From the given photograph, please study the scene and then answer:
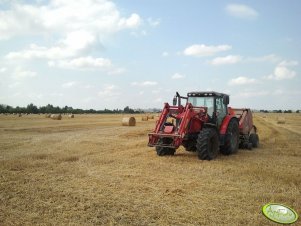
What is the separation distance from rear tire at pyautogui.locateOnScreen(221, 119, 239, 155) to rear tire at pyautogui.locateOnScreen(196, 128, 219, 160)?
113cm

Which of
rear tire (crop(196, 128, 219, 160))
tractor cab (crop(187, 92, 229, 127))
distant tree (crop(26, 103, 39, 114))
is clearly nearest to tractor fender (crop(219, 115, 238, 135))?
tractor cab (crop(187, 92, 229, 127))

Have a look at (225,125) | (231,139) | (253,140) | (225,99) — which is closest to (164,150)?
(225,125)

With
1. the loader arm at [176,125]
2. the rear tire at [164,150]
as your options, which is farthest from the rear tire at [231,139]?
the rear tire at [164,150]

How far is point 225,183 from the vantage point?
7906 millimetres

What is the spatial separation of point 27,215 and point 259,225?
3519 mm

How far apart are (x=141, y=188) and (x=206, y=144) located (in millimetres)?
4025

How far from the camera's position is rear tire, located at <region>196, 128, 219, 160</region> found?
428 inches

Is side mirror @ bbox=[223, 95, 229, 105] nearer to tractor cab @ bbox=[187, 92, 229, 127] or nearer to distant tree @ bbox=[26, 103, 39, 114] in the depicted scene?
tractor cab @ bbox=[187, 92, 229, 127]

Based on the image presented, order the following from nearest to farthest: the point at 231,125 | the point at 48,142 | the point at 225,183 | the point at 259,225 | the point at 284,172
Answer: the point at 259,225
the point at 225,183
the point at 284,172
the point at 231,125
the point at 48,142

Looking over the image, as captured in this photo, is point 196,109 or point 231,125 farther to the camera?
point 231,125

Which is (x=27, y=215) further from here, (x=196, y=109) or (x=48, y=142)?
(x=48, y=142)

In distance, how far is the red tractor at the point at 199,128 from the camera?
10961 mm

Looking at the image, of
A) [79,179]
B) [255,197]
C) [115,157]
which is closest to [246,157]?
[115,157]

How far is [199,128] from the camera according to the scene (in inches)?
466
